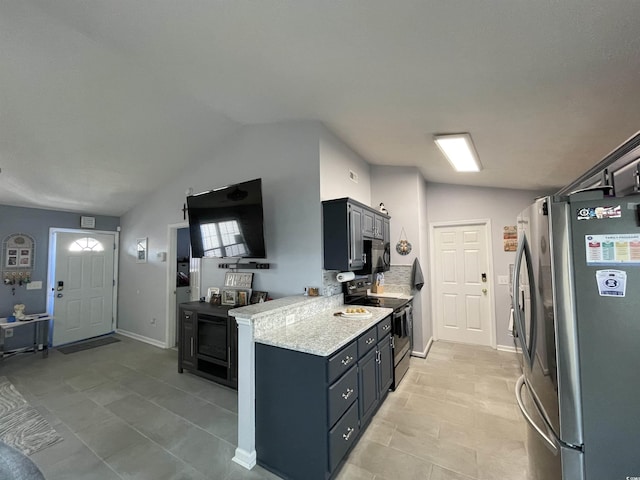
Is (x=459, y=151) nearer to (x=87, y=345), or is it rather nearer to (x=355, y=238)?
(x=355, y=238)

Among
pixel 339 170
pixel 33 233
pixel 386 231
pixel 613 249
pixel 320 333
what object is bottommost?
pixel 320 333

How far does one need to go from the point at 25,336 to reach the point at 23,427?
3.01 metres

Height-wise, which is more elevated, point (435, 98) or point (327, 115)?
point (327, 115)

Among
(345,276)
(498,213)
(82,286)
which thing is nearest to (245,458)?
(345,276)

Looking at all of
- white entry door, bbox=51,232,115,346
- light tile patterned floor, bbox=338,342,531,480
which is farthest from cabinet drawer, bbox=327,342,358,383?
white entry door, bbox=51,232,115,346

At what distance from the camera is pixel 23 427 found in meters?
2.52

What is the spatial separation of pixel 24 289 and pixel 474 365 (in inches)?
283

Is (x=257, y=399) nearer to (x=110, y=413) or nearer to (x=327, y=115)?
(x=110, y=413)

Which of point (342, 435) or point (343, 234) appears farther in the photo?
point (343, 234)

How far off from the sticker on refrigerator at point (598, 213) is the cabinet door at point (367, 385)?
1.75 m

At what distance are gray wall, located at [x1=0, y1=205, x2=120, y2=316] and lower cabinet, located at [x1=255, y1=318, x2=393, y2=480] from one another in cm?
516

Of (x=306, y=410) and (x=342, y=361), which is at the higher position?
(x=342, y=361)

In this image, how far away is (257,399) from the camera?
81.7 inches

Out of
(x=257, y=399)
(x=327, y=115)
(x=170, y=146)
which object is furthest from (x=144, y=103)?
(x=257, y=399)
